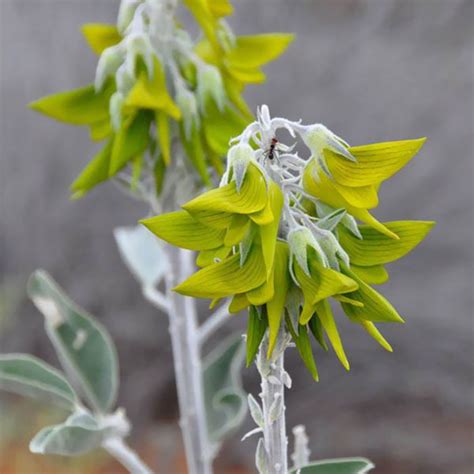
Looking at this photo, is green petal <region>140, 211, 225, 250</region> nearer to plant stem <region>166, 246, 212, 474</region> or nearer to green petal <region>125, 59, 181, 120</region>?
green petal <region>125, 59, 181, 120</region>

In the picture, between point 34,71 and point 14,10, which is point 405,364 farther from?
point 14,10

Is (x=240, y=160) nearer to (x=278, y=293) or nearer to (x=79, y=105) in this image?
(x=278, y=293)

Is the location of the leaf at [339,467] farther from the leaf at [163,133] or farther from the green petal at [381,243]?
the leaf at [163,133]

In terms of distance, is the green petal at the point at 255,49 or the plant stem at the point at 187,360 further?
the plant stem at the point at 187,360

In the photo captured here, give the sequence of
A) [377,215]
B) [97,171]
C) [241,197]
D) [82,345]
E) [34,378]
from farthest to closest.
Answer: [377,215], [82,345], [34,378], [97,171], [241,197]

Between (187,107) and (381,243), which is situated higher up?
(187,107)

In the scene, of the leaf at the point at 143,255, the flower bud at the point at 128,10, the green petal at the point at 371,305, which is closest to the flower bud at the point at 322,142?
the green petal at the point at 371,305

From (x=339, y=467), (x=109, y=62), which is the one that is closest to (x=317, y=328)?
(x=339, y=467)
